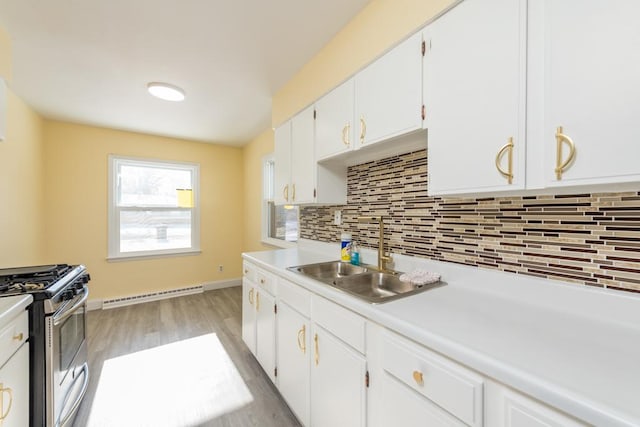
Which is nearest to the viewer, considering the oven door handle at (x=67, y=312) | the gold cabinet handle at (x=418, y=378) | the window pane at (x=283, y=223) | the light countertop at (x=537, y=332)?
the light countertop at (x=537, y=332)

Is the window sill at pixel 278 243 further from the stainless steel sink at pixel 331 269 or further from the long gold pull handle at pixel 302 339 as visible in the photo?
the long gold pull handle at pixel 302 339

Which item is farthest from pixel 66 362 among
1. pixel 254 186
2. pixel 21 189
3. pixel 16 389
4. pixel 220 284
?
pixel 254 186

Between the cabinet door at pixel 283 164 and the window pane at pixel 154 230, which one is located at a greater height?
the cabinet door at pixel 283 164

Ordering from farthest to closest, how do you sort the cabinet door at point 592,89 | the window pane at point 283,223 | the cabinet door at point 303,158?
the window pane at point 283,223 < the cabinet door at point 303,158 < the cabinet door at point 592,89

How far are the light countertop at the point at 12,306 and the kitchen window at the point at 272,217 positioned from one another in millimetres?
2263

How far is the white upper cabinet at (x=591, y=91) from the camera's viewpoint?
0.68 metres

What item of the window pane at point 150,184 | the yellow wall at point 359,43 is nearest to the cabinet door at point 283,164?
the yellow wall at point 359,43

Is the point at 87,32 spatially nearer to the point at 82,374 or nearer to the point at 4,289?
the point at 4,289

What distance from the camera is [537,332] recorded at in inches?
31.2

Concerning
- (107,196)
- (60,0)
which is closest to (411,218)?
(60,0)

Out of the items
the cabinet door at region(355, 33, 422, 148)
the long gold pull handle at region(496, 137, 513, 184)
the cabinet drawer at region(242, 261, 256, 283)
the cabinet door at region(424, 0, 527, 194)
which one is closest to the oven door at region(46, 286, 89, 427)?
the cabinet drawer at region(242, 261, 256, 283)

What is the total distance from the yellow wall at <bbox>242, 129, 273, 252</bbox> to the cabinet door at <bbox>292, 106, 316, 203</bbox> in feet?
4.78

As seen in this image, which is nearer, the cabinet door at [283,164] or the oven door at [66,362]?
the oven door at [66,362]

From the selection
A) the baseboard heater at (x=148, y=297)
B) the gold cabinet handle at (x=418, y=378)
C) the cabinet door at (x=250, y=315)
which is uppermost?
the gold cabinet handle at (x=418, y=378)
